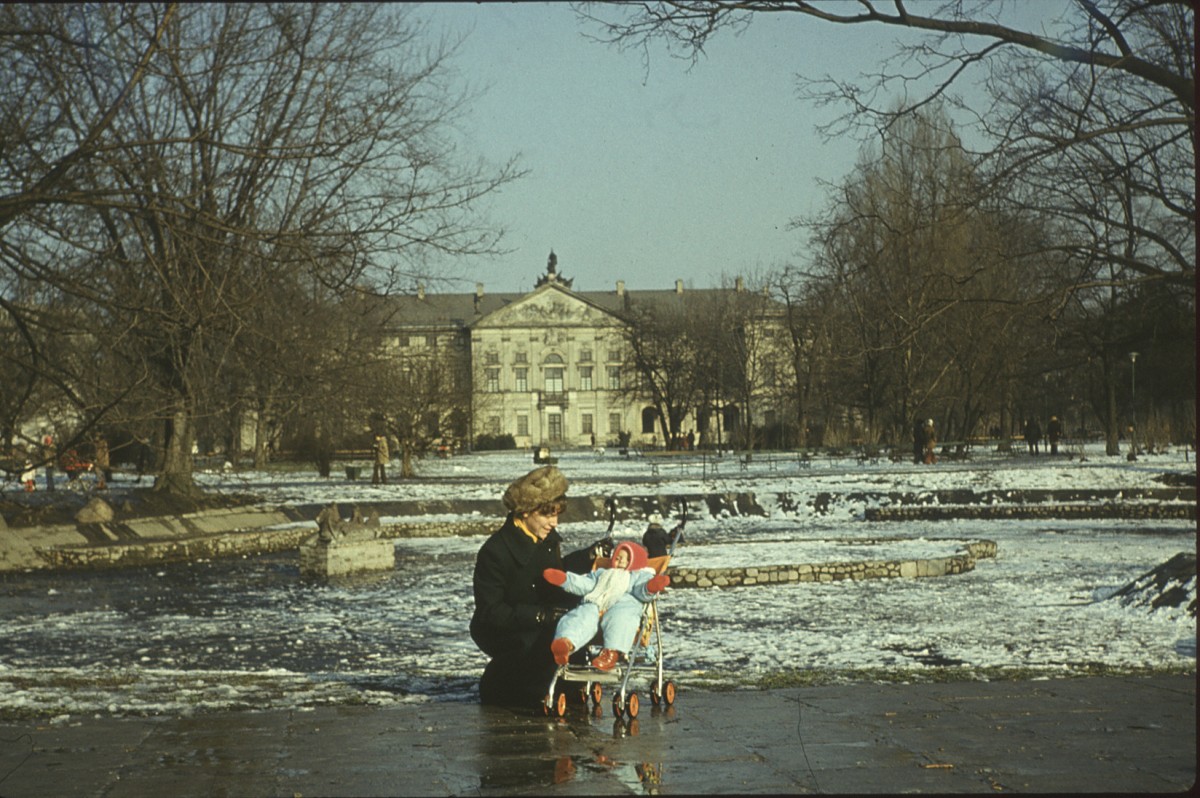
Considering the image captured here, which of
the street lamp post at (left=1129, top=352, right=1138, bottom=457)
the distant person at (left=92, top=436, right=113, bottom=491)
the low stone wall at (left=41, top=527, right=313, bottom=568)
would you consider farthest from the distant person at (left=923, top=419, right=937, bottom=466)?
the distant person at (left=92, top=436, right=113, bottom=491)

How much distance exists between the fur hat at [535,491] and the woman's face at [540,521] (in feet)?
0.13

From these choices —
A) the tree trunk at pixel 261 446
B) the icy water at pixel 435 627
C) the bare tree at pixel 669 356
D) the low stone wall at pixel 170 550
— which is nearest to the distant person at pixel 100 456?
the low stone wall at pixel 170 550

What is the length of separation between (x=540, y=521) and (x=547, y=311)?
118419 mm

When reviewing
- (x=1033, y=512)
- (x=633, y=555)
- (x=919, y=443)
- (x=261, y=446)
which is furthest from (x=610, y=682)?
(x=261, y=446)

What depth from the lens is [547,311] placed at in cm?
12538

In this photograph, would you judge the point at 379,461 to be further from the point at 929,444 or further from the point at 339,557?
the point at 339,557

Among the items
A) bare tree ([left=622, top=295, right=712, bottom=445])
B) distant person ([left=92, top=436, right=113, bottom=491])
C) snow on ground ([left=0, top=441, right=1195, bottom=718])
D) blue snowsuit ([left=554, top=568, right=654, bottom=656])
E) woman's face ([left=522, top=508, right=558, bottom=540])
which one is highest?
bare tree ([left=622, top=295, right=712, bottom=445])

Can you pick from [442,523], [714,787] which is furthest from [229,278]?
[442,523]

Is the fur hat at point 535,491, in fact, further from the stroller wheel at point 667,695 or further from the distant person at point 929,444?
the distant person at point 929,444

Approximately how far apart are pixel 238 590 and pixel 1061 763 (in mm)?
12821

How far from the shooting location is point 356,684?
883 cm

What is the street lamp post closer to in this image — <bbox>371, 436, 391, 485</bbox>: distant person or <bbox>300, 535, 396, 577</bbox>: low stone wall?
<bbox>371, 436, 391, 485</bbox>: distant person

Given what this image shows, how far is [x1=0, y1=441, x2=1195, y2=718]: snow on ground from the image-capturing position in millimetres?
8969

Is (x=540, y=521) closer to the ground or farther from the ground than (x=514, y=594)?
farther from the ground
